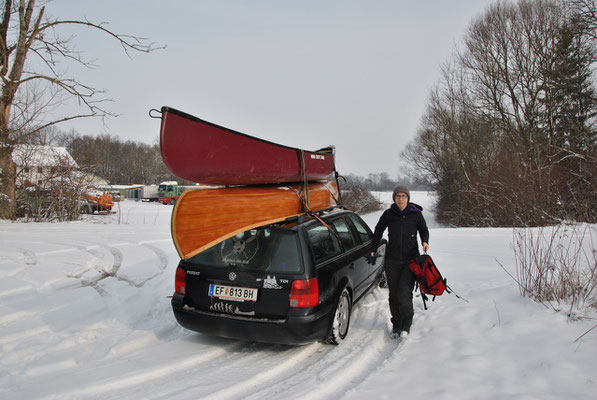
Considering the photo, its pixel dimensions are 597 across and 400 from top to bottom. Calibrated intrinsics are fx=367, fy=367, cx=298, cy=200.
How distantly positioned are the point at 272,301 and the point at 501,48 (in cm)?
2525

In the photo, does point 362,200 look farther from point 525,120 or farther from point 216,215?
point 216,215

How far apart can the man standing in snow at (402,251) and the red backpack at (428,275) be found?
0.09m

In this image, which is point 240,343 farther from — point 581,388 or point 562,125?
point 562,125

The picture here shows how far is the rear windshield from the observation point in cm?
356

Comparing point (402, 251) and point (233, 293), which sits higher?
point (402, 251)

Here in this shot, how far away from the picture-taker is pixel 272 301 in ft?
11.4

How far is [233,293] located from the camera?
11.7ft

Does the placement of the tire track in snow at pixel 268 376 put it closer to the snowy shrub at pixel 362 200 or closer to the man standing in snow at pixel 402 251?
the man standing in snow at pixel 402 251

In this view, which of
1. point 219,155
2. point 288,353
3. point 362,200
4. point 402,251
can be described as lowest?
point 288,353

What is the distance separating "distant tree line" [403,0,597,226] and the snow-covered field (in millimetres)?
11849

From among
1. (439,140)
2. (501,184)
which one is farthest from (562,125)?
(439,140)

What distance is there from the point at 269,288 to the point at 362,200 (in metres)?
33.2

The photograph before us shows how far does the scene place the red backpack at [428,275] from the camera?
13.0 ft

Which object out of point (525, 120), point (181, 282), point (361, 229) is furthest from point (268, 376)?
point (525, 120)
